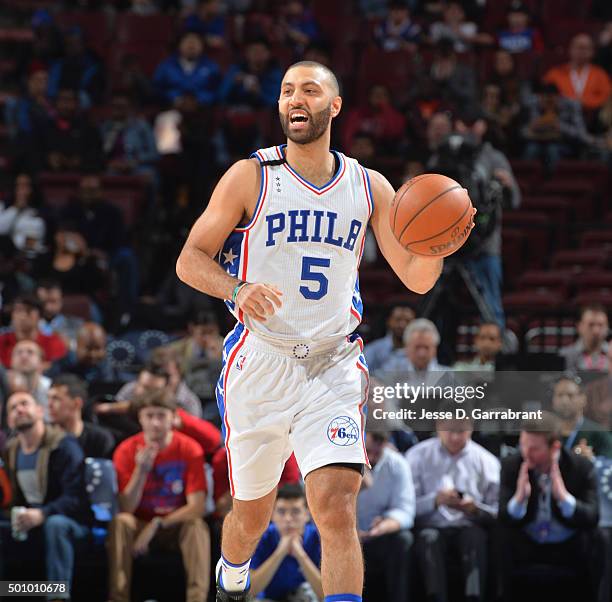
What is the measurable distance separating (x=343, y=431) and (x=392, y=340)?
5137mm

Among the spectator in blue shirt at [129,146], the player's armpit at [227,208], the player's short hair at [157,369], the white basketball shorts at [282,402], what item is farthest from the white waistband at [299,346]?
the spectator in blue shirt at [129,146]

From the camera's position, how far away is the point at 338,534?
552 centimetres

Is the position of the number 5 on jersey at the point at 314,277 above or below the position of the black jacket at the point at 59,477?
above

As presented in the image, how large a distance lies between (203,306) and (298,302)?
6291 mm

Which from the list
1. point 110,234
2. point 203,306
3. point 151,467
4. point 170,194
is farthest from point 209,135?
point 151,467

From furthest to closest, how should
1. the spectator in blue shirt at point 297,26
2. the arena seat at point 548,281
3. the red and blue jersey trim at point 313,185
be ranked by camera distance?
the spectator in blue shirt at point 297,26 < the arena seat at point 548,281 < the red and blue jersey trim at point 313,185

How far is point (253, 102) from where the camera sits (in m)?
14.6

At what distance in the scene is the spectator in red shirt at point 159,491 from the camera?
8727mm

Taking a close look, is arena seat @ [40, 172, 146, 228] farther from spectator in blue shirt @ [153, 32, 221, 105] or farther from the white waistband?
the white waistband

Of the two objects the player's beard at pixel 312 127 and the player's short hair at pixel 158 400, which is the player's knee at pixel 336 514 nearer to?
the player's beard at pixel 312 127

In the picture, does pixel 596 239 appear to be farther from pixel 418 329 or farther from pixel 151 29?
pixel 151 29

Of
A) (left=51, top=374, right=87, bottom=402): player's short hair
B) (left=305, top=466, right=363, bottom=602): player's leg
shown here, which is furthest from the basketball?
(left=51, top=374, right=87, bottom=402): player's short hair

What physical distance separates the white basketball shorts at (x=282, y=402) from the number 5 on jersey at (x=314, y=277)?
22 centimetres

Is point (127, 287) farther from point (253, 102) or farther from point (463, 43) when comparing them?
point (463, 43)
